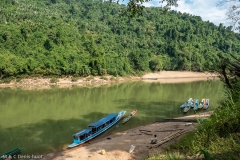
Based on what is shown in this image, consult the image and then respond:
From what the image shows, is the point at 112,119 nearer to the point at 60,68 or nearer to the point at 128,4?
the point at 128,4

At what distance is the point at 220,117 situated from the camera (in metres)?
4.50

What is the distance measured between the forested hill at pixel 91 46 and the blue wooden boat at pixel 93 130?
101 ft

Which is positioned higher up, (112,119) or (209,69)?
(209,69)

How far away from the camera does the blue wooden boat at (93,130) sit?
43.0 ft

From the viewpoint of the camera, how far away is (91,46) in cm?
5572

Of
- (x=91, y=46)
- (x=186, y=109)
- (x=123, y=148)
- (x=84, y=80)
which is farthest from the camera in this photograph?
(x=91, y=46)

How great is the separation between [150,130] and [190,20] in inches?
4008

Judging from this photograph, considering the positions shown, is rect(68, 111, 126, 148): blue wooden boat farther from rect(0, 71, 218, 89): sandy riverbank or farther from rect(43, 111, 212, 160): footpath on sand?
rect(0, 71, 218, 89): sandy riverbank

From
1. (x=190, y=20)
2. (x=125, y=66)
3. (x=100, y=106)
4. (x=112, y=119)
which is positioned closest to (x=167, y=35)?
(x=190, y=20)

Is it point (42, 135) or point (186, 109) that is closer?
point (42, 135)

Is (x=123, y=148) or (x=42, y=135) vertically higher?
(x=123, y=148)

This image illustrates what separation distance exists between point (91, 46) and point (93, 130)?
43.0 meters

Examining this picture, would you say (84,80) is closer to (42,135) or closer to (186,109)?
(186,109)

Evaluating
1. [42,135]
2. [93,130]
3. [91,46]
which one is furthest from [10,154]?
[91,46]
